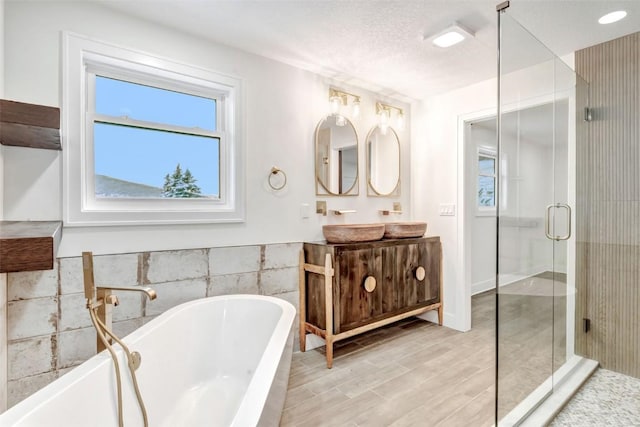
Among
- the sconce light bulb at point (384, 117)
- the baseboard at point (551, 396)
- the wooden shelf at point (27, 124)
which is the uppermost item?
the sconce light bulb at point (384, 117)

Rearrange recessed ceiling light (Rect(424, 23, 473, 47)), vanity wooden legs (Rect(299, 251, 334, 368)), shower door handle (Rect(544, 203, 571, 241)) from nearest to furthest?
recessed ceiling light (Rect(424, 23, 473, 47))
shower door handle (Rect(544, 203, 571, 241))
vanity wooden legs (Rect(299, 251, 334, 368))

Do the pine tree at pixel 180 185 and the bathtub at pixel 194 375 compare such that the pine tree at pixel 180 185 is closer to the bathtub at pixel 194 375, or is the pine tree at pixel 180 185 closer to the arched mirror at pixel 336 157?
the bathtub at pixel 194 375

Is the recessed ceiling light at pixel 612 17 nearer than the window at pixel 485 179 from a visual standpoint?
Yes

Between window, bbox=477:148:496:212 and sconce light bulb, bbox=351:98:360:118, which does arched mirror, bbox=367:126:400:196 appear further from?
window, bbox=477:148:496:212

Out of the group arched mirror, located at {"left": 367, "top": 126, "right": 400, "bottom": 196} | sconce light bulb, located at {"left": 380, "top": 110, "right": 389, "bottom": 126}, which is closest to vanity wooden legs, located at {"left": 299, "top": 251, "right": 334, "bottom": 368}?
arched mirror, located at {"left": 367, "top": 126, "right": 400, "bottom": 196}

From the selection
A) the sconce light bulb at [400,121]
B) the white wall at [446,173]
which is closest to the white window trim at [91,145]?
the sconce light bulb at [400,121]

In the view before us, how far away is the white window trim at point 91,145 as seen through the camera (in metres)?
1.82

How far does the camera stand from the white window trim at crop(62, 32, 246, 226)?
1.82 metres

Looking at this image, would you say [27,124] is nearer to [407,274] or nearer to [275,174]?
[275,174]

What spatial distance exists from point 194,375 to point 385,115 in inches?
111

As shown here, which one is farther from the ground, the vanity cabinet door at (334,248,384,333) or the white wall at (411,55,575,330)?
the white wall at (411,55,575,330)

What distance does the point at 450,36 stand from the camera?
2.21 metres

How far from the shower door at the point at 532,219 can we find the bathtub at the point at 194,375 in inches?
52.2

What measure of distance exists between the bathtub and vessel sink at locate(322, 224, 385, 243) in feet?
2.63
